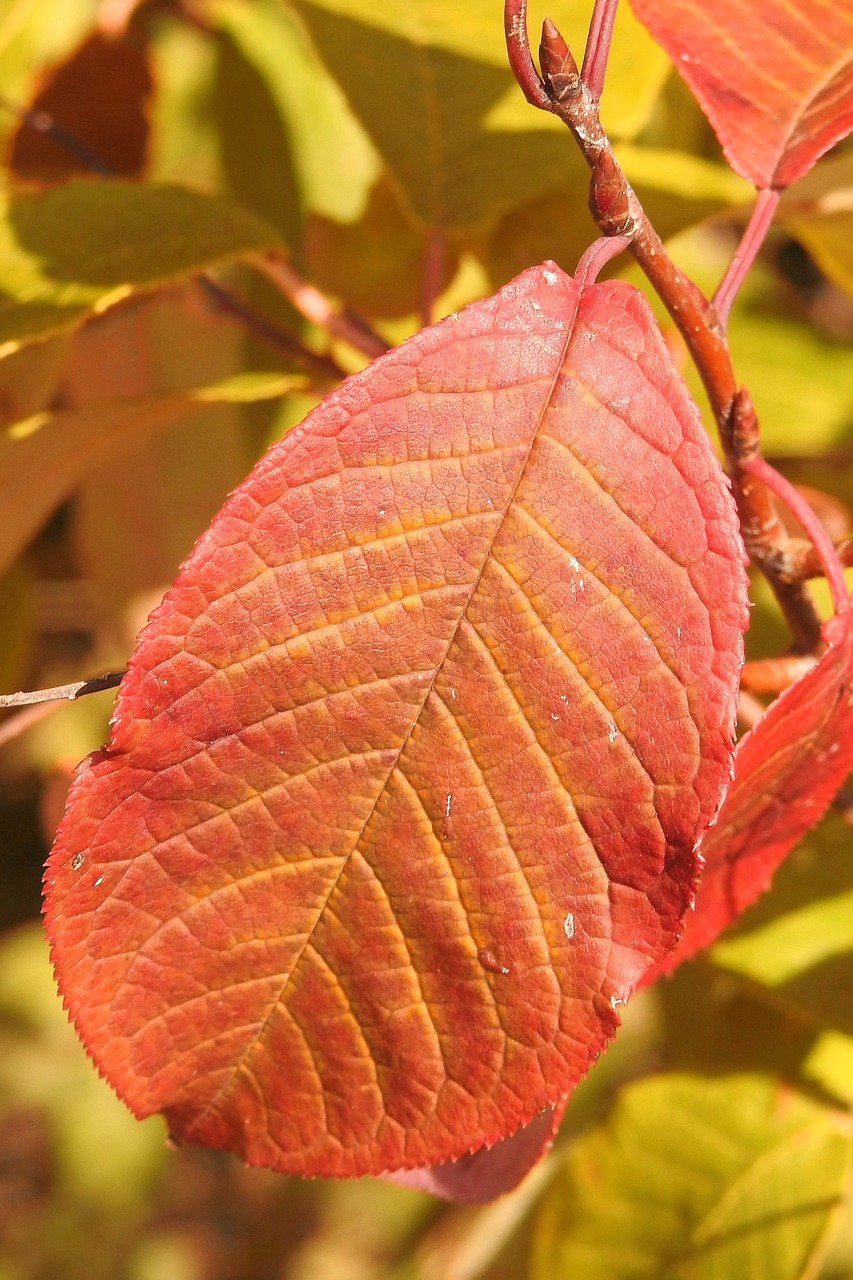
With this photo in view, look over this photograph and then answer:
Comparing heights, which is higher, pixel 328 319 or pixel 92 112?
pixel 92 112

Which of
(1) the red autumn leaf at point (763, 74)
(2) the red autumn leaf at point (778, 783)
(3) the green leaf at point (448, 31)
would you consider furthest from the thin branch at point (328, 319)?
(2) the red autumn leaf at point (778, 783)

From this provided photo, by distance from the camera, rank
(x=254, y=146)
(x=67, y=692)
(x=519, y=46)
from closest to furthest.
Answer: (x=519, y=46) < (x=67, y=692) < (x=254, y=146)

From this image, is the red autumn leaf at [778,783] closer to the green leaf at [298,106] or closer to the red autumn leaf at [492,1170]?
the red autumn leaf at [492,1170]

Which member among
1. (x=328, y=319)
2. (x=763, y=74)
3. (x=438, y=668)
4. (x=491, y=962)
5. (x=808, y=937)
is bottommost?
(x=808, y=937)

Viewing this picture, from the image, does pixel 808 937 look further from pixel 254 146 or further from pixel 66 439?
pixel 254 146

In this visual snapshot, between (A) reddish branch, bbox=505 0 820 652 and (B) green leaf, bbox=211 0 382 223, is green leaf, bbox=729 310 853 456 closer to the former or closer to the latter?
(B) green leaf, bbox=211 0 382 223

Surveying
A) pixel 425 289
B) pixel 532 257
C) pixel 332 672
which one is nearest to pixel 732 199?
pixel 532 257

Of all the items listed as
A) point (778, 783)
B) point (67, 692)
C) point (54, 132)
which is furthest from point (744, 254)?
point (54, 132)
